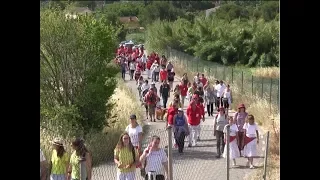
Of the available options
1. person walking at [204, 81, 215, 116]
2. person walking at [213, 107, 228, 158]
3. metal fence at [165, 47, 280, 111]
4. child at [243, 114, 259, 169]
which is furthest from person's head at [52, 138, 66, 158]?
person walking at [204, 81, 215, 116]

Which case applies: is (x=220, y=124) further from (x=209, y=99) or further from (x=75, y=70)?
(x=209, y=99)

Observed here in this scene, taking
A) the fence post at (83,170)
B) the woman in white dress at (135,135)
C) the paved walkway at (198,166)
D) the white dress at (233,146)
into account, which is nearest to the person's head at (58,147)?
the fence post at (83,170)

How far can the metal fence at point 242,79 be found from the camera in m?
23.9

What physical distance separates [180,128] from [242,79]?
12.9 m

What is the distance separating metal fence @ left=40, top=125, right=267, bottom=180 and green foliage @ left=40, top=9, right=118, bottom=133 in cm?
176

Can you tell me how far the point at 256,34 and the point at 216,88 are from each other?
29.6m

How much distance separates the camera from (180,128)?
16203 mm

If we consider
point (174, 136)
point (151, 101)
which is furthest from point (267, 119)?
point (174, 136)
